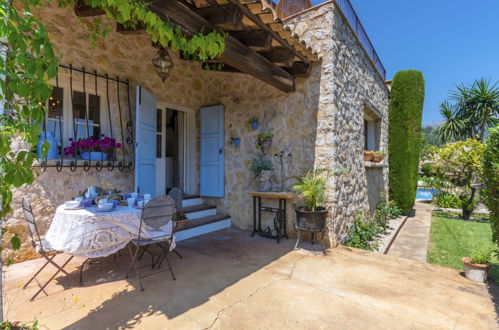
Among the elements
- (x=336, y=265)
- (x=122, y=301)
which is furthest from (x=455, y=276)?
(x=122, y=301)

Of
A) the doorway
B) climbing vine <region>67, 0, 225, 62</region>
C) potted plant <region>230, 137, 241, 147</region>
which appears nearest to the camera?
climbing vine <region>67, 0, 225, 62</region>

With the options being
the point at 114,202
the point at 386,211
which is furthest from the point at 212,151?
the point at 386,211

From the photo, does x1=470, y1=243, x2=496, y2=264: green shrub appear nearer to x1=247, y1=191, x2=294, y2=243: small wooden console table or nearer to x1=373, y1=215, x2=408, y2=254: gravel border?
x1=373, y1=215, x2=408, y2=254: gravel border

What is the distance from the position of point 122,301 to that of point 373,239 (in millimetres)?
4547

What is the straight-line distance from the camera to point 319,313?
2248mm

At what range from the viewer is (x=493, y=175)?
277cm

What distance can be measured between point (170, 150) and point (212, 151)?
4.98ft

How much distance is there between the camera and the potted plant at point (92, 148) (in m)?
3.67

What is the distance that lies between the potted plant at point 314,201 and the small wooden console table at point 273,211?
335 millimetres

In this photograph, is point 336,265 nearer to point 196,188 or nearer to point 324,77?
point 324,77

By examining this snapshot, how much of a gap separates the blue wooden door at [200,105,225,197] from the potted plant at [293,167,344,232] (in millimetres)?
1846

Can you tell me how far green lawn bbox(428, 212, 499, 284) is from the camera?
4.08 m

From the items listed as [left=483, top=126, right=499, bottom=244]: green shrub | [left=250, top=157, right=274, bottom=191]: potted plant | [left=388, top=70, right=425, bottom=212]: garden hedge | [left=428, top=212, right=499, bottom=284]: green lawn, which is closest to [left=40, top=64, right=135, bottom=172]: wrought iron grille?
[left=250, top=157, right=274, bottom=191]: potted plant

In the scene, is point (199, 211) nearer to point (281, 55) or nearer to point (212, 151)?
point (212, 151)
